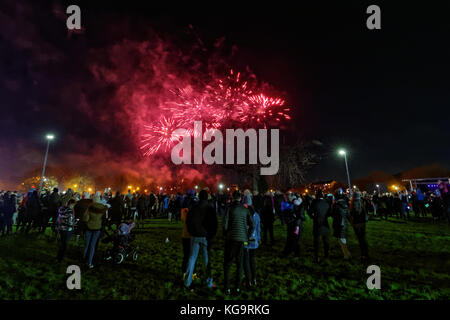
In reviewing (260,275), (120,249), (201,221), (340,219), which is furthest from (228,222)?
(340,219)

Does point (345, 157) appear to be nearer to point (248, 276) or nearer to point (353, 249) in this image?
point (353, 249)

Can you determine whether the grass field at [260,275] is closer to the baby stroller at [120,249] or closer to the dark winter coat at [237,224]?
the baby stroller at [120,249]

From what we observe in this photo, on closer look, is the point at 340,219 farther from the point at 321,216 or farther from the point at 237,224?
the point at 237,224

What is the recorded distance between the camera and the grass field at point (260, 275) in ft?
15.9

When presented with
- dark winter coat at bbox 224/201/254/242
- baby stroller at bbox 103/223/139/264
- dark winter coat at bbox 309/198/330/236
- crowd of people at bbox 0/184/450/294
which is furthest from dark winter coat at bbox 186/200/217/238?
dark winter coat at bbox 309/198/330/236

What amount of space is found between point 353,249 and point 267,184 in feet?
65.1

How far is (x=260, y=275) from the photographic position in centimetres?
601

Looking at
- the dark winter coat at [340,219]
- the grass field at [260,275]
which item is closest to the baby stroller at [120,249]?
the grass field at [260,275]

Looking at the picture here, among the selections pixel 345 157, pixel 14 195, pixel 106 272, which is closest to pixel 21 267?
pixel 106 272

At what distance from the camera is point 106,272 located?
20.4ft

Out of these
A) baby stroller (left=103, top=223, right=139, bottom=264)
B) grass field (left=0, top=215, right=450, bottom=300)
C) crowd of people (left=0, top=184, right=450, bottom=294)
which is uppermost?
crowd of people (left=0, top=184, right=450, bottom=294)

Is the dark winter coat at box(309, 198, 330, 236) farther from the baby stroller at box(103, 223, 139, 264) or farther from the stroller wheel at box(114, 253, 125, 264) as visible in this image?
the stroller wheel at box(114, 253, 125, 264)

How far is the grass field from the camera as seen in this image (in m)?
4.85

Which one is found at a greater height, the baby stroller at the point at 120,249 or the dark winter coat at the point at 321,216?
the dark winter coat at the point at 321,216
